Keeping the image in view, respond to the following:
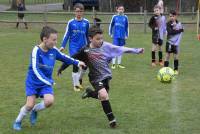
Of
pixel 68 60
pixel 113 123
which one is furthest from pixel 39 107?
pixel 113 123

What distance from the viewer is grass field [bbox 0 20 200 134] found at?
7.91 metres

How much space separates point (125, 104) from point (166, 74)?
7.03 ft

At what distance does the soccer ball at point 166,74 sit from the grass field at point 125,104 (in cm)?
16

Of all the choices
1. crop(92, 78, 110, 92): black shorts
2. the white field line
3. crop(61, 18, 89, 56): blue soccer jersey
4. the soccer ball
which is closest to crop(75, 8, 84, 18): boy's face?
crop(61, 18, 89, 56): blue soccer jersey

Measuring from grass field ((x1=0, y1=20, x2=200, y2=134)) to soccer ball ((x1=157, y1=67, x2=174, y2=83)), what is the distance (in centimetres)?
16

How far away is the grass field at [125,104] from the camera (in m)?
7.91

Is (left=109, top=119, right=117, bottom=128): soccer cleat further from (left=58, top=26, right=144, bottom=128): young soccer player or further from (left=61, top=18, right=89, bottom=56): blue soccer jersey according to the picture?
(left=61, top=18, right=89, bottom=56): blue soccer jersey

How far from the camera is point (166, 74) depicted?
1144 cm

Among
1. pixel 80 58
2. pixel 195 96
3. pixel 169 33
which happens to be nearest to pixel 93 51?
pixel 80 58

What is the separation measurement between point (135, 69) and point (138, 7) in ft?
89.7

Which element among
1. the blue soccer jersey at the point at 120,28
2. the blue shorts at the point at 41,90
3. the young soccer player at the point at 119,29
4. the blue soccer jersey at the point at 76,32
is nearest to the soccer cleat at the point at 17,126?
the blue shorts at the point at 41,90

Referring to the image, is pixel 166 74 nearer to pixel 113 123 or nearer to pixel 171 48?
pixel 171 48

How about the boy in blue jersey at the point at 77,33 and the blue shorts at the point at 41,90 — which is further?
the boy in blue jersey at the point at 77,33

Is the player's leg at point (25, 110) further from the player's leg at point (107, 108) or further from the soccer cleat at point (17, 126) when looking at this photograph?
the player's leg at point (107, 108)
